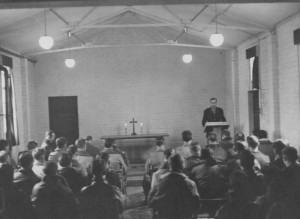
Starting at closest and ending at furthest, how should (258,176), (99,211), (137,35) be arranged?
(99,211) < (258,176) < (137,35)

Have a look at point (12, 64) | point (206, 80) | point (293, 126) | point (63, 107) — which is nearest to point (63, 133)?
point (63, 107)

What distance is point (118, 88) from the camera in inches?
504

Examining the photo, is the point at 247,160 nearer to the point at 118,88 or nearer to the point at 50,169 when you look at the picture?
the point at 50,169

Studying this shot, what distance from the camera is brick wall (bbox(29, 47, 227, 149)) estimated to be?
42.0 ft

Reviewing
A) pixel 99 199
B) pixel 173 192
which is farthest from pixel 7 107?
pixel 173 192

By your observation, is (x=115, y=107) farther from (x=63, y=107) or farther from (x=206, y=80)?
(x=206, y=80)

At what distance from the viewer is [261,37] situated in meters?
9.71

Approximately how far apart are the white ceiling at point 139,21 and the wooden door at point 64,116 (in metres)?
1.65

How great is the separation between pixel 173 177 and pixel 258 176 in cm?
90

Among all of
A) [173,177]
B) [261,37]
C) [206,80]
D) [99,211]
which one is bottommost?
[99,211]

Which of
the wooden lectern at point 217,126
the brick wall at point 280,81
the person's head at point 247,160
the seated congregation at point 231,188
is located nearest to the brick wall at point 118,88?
the wooden lectern at point 217,126

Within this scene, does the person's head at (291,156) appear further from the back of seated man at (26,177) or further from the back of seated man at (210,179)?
the back of seated man at (26,177)

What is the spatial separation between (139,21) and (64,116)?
3686 mm

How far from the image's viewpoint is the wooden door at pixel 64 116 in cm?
1284
